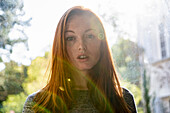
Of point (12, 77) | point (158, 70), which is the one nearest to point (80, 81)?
point (12, 77)

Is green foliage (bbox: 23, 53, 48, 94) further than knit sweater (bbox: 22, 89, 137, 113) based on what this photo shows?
Yes

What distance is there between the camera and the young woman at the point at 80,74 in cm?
81

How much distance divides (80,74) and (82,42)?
129mm

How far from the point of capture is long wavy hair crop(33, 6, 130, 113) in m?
0.80

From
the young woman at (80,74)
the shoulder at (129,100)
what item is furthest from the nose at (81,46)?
the shoulder at (129,100)

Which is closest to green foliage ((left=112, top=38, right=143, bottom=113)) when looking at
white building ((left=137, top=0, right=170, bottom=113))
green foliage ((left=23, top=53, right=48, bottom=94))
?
green foliage ((left=23, top=53, right=48, bottom=94))

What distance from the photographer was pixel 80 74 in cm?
86

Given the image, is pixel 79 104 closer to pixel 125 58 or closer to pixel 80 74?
pixel 80 74

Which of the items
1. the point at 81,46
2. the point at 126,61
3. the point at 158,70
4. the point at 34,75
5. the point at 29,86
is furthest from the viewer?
the point at 158,70

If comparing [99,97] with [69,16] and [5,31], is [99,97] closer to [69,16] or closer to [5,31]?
[69,16]

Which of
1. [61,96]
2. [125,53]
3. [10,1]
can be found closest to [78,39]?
[61,96]

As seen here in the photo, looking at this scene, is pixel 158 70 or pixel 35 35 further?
pixel 158 70

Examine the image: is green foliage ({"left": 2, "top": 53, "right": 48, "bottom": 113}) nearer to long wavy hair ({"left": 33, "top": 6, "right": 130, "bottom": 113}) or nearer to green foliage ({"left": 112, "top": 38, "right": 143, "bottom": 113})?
long wavy hair ({"left": 33, "top": 6, "right": 130, "bottom": 113})

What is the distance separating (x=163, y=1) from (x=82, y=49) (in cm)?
78
